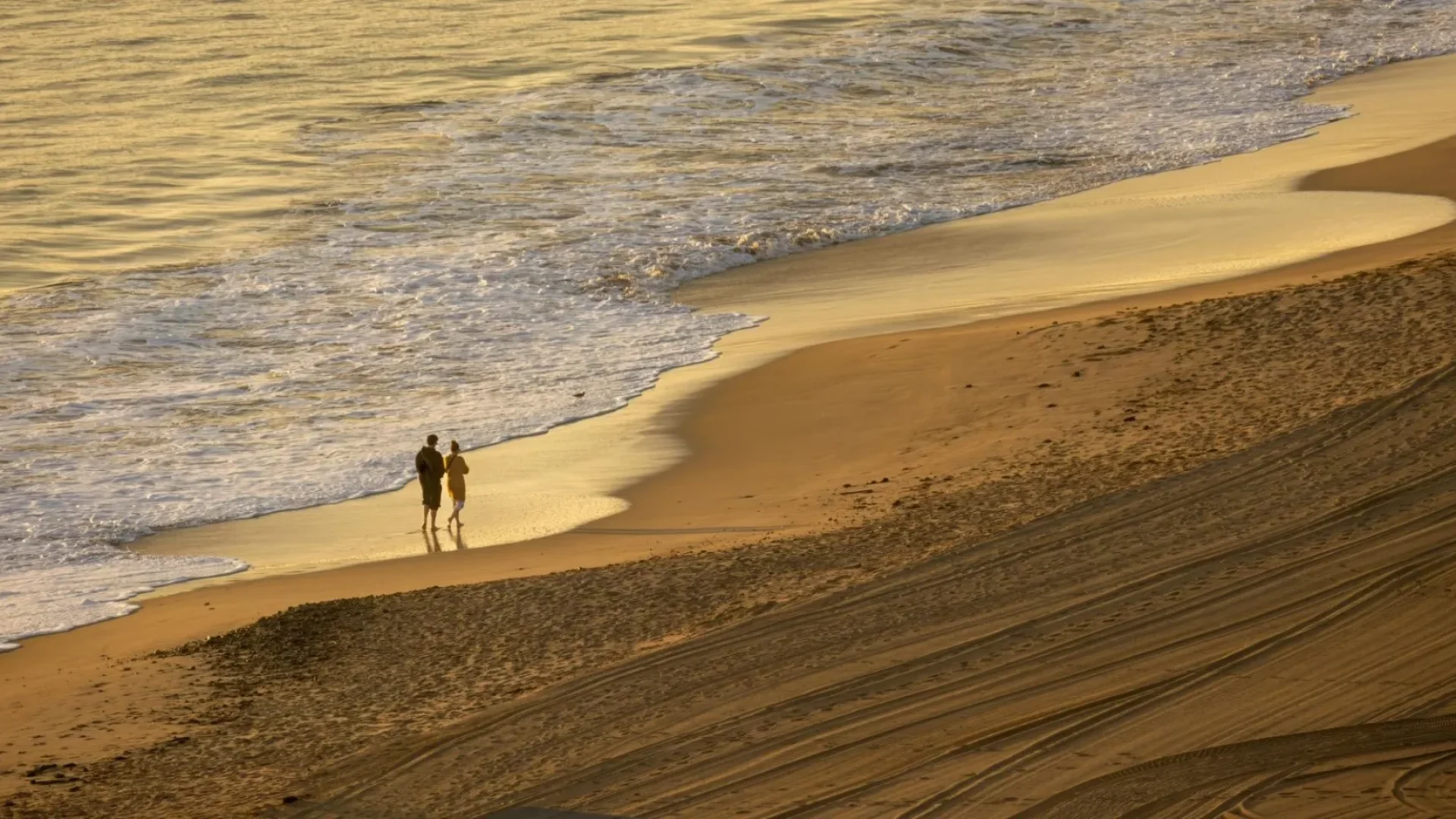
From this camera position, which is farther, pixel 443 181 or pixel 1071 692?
pixel 443 181

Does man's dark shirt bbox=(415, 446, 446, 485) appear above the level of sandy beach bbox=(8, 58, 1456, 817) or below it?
above

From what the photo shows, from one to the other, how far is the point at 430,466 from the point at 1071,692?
5952 mm

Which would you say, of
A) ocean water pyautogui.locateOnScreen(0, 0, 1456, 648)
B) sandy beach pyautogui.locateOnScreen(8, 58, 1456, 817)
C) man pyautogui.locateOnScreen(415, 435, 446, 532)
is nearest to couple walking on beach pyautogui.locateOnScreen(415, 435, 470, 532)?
man pyautogui.locateOnScreen(415, 435, 446, 532)

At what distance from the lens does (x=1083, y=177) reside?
25.0 m

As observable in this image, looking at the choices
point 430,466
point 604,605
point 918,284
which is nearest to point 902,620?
point 604,605

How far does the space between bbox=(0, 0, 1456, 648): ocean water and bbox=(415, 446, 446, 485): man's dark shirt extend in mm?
1109

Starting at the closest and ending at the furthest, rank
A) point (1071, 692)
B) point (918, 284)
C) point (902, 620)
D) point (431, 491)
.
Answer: point (1071, 692), point (902, 620), point (431, 491), point (918, 284)

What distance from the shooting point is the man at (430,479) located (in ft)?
40.4

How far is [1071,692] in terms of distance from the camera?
784 centimetres

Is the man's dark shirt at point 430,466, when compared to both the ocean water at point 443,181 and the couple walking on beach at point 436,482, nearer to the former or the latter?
the couple walking on beach at point 436,482

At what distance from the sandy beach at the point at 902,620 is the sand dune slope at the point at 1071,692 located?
2cm

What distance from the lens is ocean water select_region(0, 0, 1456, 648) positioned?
14680 mm

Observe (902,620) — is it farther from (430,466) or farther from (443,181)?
(443,181)

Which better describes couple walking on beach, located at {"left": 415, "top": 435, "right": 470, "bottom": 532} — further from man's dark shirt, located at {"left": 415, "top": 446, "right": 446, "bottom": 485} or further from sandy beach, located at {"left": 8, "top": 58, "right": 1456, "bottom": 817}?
sandy beach, located at {"left": 8, "top": 58, "right": 1456, "bottom": 817}
